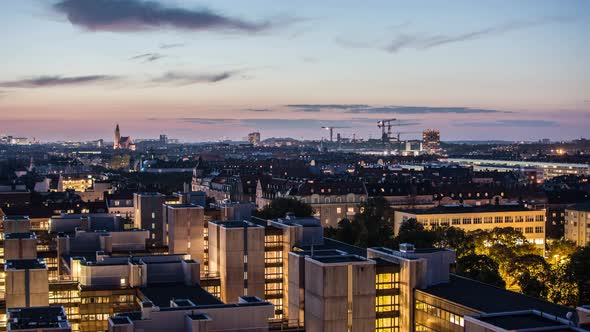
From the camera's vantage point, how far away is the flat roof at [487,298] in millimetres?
37250

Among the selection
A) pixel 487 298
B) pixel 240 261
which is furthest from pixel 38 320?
pixel 240 261

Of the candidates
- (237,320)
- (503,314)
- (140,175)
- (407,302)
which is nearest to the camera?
(503,314)

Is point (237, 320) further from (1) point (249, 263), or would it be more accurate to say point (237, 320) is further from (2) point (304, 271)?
(1) point (249, 263)

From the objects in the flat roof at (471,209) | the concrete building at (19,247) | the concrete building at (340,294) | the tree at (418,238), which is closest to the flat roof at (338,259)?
the concrete building at (340,294)

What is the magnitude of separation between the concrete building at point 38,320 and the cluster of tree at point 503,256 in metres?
32.2

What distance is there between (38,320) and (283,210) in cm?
5862

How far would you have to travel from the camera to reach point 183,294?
44.3 meters

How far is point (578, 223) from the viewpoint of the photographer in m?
98.4

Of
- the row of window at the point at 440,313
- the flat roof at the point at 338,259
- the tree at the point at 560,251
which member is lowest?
the tree at the point at 560,251

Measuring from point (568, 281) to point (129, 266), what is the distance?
1119 inches

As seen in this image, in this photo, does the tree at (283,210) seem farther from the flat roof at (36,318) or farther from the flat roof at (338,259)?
the flat roof at (36,318)

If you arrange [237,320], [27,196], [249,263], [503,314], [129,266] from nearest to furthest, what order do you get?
[503,314]
[237,320]
[129,266]
[249,263]
[27,196]

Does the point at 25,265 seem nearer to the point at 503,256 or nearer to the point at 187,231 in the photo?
the point at 187,231

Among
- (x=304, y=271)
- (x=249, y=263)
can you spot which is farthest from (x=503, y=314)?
(x=249, y=263)
